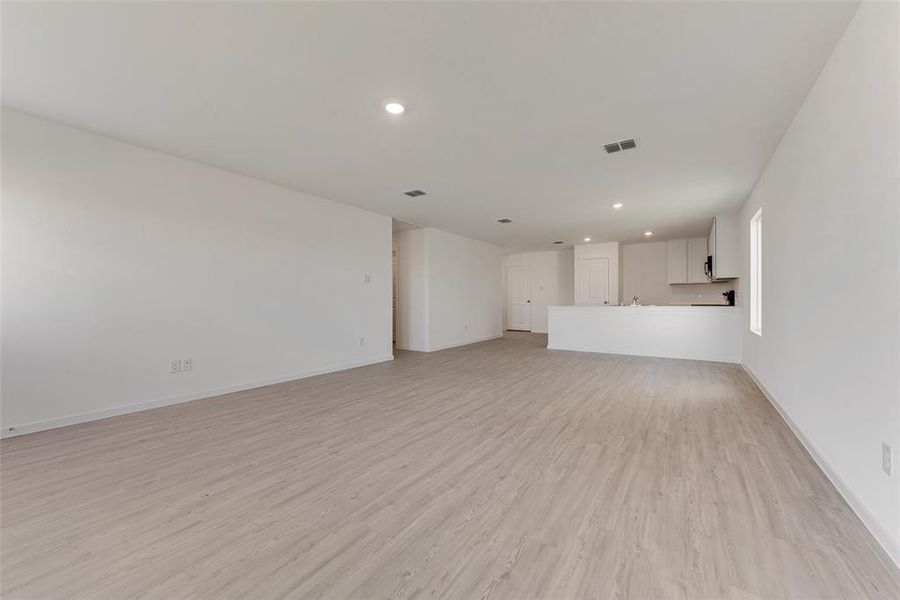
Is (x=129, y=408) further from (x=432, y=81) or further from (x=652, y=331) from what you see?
(x=652, y=331)

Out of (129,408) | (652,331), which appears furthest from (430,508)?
(652,331)

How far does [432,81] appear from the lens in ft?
8.04

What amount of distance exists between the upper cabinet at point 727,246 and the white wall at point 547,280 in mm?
4301

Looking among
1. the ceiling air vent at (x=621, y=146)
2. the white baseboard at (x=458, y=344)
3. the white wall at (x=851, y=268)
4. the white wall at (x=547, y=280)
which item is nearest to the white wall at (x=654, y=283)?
the white wall at (x=547, y=280)

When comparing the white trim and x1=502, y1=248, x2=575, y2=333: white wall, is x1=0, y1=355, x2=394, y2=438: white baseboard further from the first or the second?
x1=502, y1=248, x2=575, y2=333: white wall

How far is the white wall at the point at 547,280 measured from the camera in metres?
10.6

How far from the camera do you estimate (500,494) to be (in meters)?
2.01

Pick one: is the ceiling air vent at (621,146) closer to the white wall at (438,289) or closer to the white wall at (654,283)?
the white wall at (438,289)

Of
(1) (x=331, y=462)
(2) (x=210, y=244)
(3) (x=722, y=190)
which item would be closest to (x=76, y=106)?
(2) (x=210, y=244)

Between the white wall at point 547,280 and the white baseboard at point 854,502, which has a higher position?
the white wall at point 547,280

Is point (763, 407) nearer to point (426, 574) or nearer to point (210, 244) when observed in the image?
point (426, 574)

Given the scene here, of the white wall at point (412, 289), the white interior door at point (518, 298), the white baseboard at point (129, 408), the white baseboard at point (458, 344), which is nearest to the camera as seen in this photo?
the white baseboard at point (129, 408)

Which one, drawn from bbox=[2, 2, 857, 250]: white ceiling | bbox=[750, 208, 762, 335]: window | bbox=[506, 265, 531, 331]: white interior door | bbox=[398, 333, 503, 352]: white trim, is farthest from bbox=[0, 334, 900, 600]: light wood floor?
bbox=[506, 265, 531, 331]: white interior door

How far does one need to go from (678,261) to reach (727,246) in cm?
261
